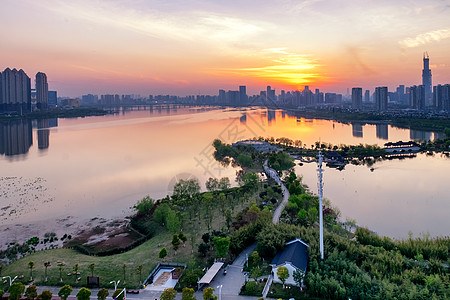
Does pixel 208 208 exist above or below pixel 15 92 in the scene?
below

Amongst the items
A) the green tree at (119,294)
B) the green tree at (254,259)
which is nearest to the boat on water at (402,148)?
the green tree at (254,259)

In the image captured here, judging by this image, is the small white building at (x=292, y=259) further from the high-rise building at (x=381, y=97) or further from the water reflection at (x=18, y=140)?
the high-rise building at (x=381, y=97)

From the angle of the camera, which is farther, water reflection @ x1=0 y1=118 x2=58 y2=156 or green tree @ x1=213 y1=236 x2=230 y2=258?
water reflection @ x1=0 y1=118 x2=58 y2=156

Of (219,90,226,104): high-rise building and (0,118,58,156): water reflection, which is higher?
(219,90,226,104): high-rise building

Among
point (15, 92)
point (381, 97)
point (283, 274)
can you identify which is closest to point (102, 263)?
point (283, 274)

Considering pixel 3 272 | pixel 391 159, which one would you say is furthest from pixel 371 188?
pixel 3 272

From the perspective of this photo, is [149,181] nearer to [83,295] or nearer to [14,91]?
[83,295]

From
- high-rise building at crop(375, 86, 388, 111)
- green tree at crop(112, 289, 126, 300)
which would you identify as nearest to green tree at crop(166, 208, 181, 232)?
green tree at crop(112, 289, 126, 300)

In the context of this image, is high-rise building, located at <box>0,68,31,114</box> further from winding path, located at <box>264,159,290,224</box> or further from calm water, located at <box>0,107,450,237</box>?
winding path, located at <box>264,159,290,224</box>
